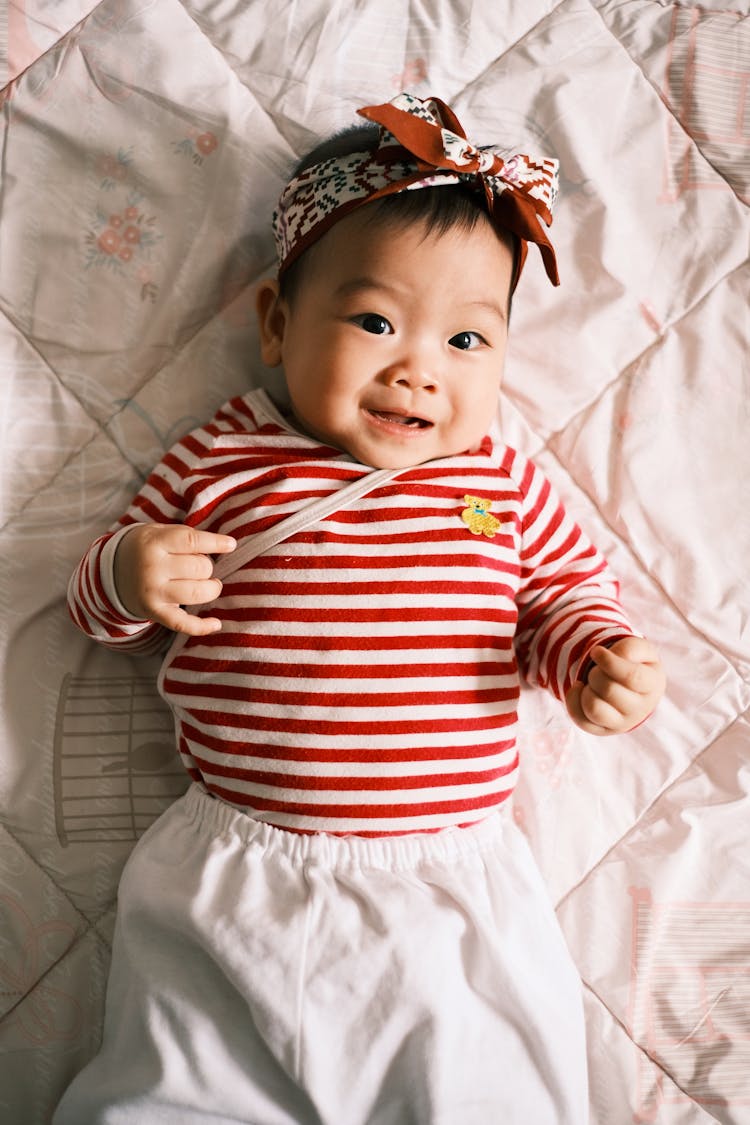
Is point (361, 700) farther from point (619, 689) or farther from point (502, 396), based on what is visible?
point (502, 396)

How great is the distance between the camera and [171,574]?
37.6 inches

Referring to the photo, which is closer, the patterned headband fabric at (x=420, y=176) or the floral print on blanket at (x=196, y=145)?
the patterned headband fabric at (x=420, y=176)

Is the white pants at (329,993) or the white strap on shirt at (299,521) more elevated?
the white strap on shirt at (299,521)

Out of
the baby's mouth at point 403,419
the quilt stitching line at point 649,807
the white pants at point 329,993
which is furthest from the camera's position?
the quilt stitching line at point 649,807

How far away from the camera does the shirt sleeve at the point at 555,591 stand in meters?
1.06

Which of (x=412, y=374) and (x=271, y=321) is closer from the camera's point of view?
(x=412, y=374)

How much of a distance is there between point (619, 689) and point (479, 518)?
9.4 inches

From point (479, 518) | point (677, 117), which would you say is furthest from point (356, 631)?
point (677, 117)

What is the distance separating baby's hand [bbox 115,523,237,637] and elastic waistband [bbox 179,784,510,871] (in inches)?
8.0

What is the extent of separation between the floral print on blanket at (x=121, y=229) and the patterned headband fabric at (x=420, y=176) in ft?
0.70

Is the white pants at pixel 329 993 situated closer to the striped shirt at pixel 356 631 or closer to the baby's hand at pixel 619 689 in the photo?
the striped shirt at pixel 356 631

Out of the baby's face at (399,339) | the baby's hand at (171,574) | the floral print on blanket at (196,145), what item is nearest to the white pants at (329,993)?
the baby's hand at (171,574)

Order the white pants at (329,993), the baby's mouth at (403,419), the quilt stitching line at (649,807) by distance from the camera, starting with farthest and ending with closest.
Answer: the quilt stitching line at (649,807), the baby's mouth at (403,419), the white pants at (329,993)

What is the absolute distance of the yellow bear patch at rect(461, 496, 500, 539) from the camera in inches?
41.3
